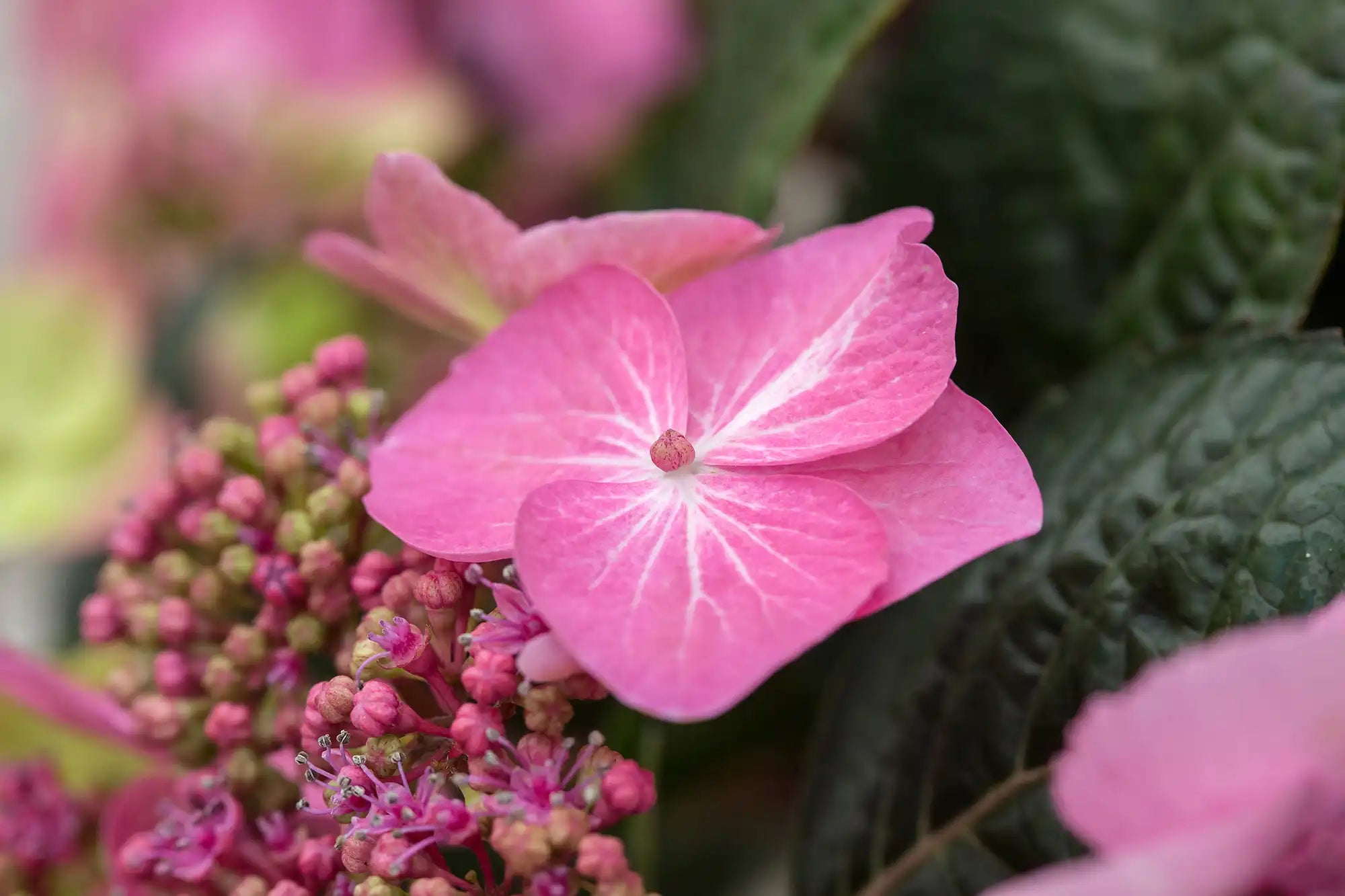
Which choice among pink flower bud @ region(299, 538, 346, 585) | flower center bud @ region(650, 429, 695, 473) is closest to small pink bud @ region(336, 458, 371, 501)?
pink flower bud @ region(299, 538, 346, 585)

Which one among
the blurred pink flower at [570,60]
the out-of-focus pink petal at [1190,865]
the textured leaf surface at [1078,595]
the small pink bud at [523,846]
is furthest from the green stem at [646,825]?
the blurred pink flower at [570,60]

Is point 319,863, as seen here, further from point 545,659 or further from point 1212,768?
point 1212,768

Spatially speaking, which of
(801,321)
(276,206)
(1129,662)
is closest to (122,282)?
(276,206)

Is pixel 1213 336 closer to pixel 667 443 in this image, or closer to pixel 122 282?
pixel 667 443

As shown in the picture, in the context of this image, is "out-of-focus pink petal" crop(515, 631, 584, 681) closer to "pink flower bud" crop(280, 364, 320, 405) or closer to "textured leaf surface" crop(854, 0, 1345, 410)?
"pink flower bud" crop(280, 364, 320, 405)

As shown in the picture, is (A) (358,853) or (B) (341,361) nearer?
(A) (358,853)

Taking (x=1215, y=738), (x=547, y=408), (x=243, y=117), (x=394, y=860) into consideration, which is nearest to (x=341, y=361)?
(x=547, y=408)
